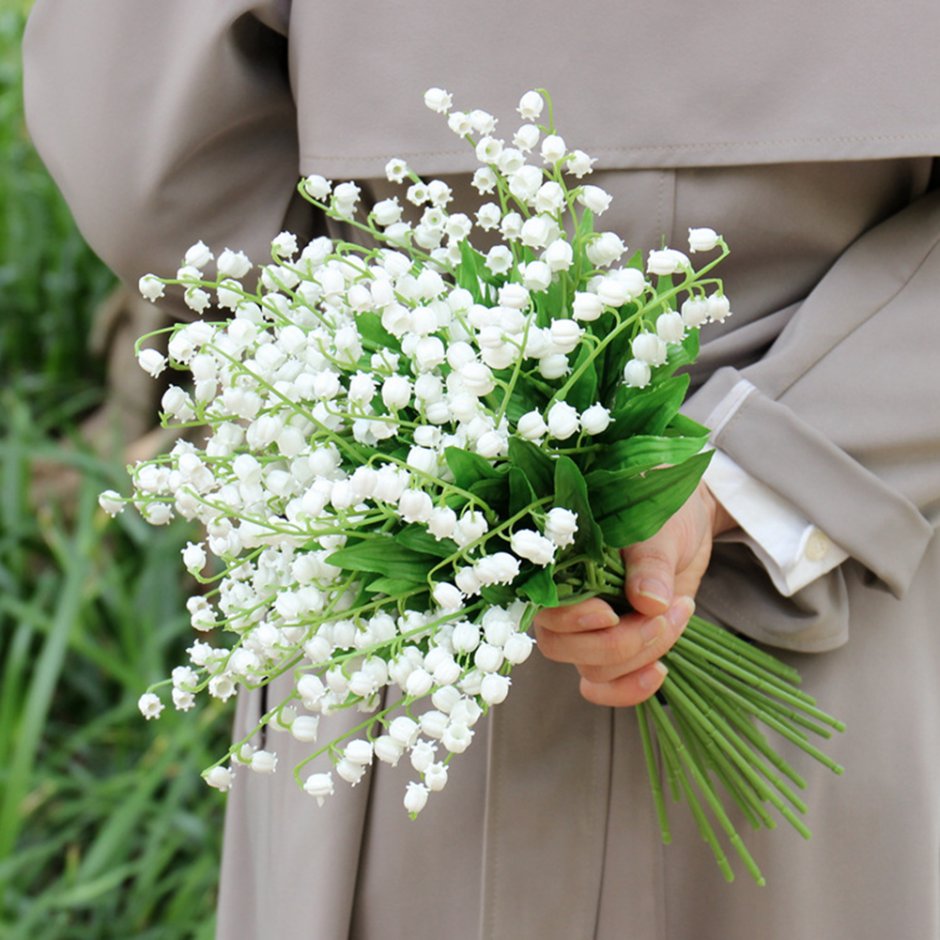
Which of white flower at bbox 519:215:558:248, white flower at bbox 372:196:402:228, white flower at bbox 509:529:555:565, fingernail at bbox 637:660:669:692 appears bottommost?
fingernail at bbox 637:660:669:692

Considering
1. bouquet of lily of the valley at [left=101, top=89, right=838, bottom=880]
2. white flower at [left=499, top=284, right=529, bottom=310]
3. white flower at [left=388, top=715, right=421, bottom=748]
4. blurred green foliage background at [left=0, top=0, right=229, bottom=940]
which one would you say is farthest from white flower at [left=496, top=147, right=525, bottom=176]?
blurred green foliage background at [left=0, top=0, right=229, bottom=940]

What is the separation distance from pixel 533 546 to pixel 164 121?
23.3 inches

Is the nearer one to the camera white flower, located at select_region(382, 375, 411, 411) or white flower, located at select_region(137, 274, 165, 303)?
white flower, located at select_region(382, 375, 411, 411)

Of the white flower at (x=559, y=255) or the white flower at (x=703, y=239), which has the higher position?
the white flower at (x=703, y=239)

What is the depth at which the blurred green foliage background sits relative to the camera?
2.13 meters

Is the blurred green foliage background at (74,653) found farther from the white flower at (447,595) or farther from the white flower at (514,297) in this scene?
the white flower at (514,297)

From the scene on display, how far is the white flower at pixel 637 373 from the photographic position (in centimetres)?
80

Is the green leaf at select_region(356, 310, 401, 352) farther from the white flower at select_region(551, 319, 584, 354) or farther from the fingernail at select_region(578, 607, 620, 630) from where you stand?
the fingernail at select_region(578, 607, 620, 630)

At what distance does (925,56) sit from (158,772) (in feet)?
5.72

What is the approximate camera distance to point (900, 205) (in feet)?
3.54

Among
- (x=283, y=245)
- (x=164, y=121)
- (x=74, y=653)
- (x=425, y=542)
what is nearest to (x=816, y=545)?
(x=425, y=542)

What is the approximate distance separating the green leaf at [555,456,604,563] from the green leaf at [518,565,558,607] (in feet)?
0.13

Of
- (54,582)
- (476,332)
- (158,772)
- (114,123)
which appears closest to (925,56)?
(476,332)

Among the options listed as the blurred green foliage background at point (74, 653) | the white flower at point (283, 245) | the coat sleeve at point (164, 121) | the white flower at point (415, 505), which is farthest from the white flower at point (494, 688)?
the blurred green foliage background at point (74, 653)
